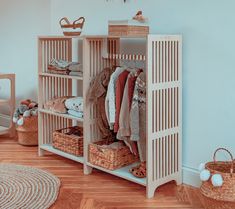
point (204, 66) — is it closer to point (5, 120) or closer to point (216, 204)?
point (216, 204)

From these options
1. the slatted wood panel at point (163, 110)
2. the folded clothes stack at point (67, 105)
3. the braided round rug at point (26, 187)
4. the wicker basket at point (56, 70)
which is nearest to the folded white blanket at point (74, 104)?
the folded clothes stack at point (67, 105)

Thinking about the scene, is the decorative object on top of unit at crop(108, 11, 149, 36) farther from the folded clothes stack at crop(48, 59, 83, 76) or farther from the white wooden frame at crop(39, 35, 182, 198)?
the folded clothes stack at crop(48, 59, 83, 76)

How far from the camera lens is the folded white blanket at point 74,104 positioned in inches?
136

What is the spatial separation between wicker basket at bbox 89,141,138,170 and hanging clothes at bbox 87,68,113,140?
5.8 inches

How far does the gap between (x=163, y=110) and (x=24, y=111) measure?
74.4 inches

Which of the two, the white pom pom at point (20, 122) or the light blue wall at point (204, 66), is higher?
the light blue wall at point (204, 66)

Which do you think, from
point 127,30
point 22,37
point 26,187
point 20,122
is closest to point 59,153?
point 26,187

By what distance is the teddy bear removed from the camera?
426 centimetres

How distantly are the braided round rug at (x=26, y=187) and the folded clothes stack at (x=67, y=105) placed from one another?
549mm

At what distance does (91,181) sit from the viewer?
321cm

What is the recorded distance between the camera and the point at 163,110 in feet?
9.73

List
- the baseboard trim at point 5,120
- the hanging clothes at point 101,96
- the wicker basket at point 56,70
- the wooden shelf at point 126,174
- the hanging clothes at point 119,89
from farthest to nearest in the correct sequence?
the baseboard trim at point 5,120 < the wicker basket at point 56,70 < the hanging clothes at point 101,96 < the hanging clothes at point 119,89 < the wooden shelf at point 126,174

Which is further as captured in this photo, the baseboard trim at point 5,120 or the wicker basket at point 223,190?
the baseboard trim at point 5,120

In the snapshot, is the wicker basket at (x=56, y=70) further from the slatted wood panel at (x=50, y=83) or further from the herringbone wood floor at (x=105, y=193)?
the herringbone wood floor at (x=105, y=193)
